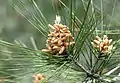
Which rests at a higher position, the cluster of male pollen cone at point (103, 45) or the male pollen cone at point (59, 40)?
the male pollen cone at point (59, 40)

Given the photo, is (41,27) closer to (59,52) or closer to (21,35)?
(59,52)

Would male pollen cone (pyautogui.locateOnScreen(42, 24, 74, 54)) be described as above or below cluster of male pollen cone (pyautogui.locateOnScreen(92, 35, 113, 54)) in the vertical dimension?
above

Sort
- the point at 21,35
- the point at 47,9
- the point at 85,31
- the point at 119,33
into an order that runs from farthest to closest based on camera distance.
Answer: the point at 21,35 < the point at 47,9 < the point at 119,33 < the point at 85,31

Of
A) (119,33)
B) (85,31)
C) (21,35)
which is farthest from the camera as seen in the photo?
(21,35)

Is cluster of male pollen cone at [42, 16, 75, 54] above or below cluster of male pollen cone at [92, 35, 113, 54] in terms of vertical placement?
above

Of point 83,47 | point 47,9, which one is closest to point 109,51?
point 83,47

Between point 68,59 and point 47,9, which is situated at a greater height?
point 47,9

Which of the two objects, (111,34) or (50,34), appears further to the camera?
(111,34)

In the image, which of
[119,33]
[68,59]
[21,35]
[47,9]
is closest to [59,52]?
[68,59]
